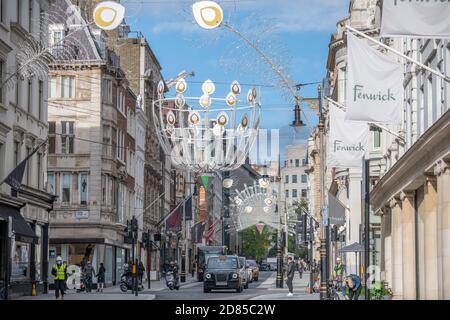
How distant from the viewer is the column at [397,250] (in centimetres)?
3544

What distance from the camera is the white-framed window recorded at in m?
62.8

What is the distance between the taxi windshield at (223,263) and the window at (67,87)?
1643cm

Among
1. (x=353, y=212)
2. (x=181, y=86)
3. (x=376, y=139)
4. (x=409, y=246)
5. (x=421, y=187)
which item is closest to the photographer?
(x=421, y=187)

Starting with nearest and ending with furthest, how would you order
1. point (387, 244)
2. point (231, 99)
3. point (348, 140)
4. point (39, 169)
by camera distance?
1. point (348, 140)
2. point (231, 99)
3. point (387, 244)
4. point (39, 169)

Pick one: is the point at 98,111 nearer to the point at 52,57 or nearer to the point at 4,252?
the point at 52,57

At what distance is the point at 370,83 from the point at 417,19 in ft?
15.6

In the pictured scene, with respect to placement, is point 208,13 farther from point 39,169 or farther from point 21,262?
point 39,169

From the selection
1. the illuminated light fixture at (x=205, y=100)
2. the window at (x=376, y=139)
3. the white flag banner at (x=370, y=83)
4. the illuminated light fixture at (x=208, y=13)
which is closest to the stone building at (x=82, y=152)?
the window at (x=376, y=139)

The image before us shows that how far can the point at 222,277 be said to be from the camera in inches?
1994

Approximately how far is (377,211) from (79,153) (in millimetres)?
25368

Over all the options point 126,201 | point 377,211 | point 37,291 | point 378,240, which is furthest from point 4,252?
point 126,201

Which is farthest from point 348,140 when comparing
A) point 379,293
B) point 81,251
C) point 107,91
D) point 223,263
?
point 107,91

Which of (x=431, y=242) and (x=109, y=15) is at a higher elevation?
(x=109, y=15)

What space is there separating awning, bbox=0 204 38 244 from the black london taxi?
12731 millimetres
